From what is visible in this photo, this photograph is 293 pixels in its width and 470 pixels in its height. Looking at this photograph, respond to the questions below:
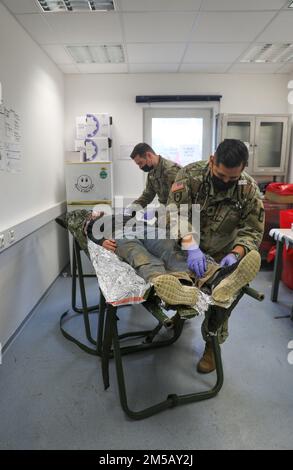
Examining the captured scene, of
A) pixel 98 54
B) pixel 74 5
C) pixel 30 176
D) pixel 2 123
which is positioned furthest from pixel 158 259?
pixel 98 54

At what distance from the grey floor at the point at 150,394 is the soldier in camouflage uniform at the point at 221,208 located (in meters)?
0.26

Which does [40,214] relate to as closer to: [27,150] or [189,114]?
[27,150]

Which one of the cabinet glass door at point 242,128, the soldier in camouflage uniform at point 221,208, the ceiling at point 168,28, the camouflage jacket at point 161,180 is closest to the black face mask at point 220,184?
the soldier in camouflage uniform at point 221,208

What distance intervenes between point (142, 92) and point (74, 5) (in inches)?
69.0

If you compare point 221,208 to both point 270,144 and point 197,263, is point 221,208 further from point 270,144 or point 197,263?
point 270,144

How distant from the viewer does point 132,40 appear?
2.99 metres

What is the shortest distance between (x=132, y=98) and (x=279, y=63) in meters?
1.79

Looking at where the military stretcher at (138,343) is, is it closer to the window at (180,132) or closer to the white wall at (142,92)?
the white wall at (142,92)

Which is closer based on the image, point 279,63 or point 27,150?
point 27,150

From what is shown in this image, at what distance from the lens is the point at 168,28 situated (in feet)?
9.00

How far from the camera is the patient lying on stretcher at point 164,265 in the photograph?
4.64ft
